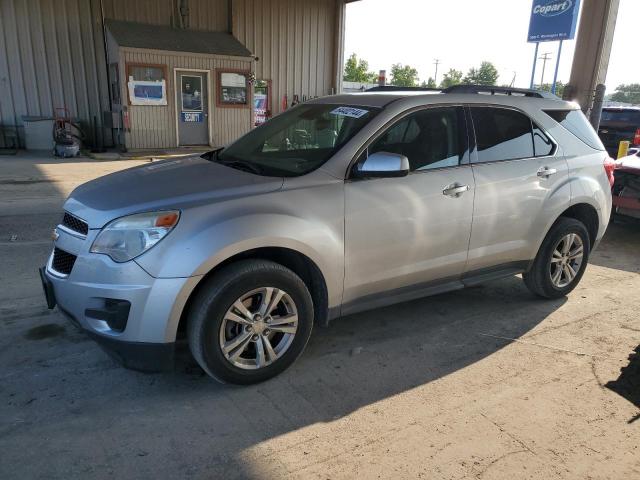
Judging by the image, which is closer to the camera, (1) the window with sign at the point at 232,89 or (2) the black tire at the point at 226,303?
(2) the black tire at the point at 226,303

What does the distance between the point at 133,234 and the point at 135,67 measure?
526 inches

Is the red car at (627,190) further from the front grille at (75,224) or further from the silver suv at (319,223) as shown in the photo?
the front grille at (75,224)

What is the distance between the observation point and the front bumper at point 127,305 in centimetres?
284

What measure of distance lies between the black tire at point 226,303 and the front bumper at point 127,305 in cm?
11

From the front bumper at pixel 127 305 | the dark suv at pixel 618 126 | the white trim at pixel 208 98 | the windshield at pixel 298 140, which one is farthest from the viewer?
the white trim at pixel 208 98

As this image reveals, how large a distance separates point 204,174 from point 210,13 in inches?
614

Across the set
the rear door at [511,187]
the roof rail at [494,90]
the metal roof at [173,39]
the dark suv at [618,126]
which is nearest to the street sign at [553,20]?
the dark suv at [618,126]

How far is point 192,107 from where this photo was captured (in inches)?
638

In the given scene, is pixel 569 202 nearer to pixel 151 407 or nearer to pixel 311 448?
pixel 311 448

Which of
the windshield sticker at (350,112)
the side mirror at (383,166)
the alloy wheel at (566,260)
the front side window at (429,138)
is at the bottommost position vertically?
the alloy wheel at (566,260)

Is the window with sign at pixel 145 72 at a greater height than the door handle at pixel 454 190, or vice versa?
the window with sign at pixel 145 72

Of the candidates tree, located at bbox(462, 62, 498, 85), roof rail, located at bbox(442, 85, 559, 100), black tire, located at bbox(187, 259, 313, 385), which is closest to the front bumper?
black tire, located at bbox(187, 259, 313, 385)

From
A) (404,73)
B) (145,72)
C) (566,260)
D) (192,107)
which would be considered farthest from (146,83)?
(404,73)

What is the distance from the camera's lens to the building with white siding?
1464cm
